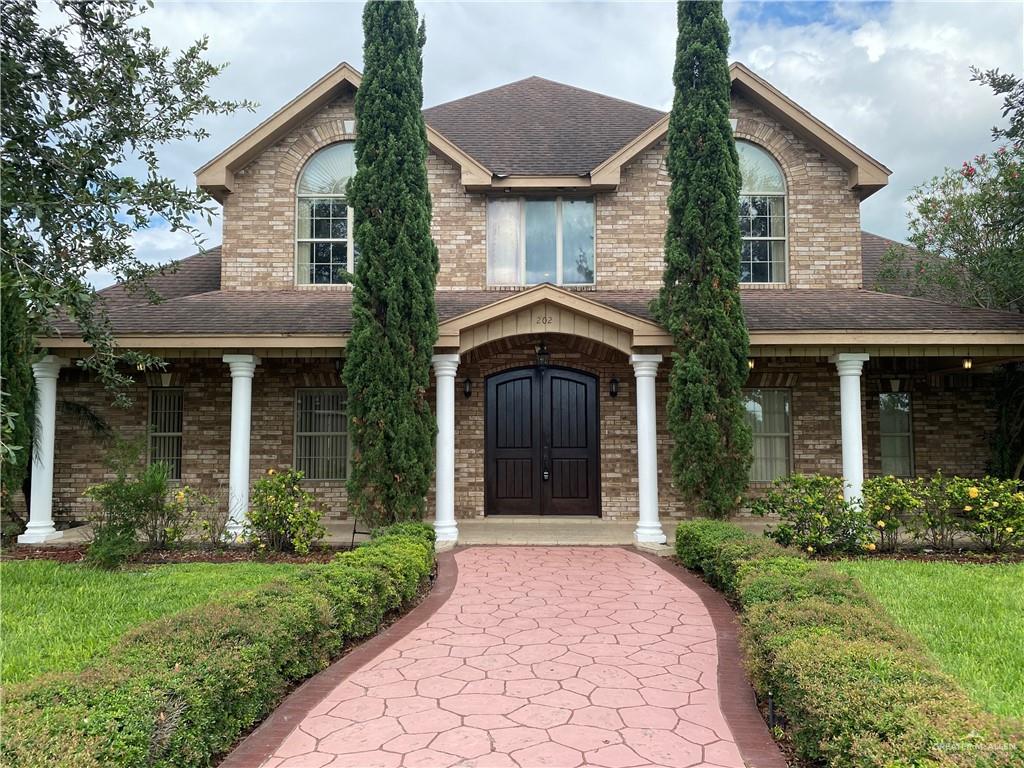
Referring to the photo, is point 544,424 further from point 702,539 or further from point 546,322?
point 702,539

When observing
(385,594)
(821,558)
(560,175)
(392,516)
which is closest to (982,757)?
(385,594)

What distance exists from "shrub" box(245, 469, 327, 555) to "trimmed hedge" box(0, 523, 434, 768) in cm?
300

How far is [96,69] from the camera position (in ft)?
21.0

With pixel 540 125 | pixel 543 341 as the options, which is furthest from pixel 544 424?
Result: pixel 540 125

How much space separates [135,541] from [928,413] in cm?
1230

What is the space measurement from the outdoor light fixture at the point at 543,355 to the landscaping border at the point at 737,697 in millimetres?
5130

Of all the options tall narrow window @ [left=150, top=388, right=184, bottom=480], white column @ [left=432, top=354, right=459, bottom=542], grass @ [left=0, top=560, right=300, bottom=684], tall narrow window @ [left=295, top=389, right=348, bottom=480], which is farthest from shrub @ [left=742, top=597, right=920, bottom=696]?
tall narrow window @ [left=150, top=388, right=184, bottom=480]

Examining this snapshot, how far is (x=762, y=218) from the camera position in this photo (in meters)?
11.8

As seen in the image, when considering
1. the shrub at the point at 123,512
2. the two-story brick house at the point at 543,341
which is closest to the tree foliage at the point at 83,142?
the shrub at the point at 123,512

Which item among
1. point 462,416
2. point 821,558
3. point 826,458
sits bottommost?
point 821,558

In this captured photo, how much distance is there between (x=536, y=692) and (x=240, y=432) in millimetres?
6836

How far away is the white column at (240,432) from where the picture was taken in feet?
31.7

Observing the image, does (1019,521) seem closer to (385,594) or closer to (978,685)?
(978,685)

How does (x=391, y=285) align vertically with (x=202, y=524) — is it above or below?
above
